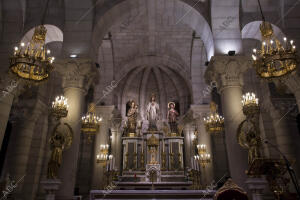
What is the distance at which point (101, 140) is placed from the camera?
14992 millimetres

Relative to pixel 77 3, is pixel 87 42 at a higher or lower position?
lower

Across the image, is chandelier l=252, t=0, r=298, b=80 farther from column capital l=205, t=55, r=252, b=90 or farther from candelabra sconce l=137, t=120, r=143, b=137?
candelabra sconce l=137, t=120, r=143, b=137

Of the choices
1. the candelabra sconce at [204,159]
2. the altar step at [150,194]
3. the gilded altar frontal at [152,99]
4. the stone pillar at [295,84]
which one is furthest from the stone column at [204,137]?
the stone pillar at [295,84]

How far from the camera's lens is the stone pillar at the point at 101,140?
13898mm

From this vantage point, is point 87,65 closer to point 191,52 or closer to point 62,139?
point 62,139

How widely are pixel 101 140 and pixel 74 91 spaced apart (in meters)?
6.51

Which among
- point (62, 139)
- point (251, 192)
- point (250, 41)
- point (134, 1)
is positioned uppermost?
point (134, 1)

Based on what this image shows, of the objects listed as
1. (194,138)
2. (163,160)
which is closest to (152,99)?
(194,138)

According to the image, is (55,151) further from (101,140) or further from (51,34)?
(101,140)

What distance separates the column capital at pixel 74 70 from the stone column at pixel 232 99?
5.10 meters

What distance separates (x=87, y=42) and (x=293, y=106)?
34.2 feet

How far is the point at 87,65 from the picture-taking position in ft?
30.7

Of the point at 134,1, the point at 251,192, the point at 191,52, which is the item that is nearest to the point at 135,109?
the point at 191,52

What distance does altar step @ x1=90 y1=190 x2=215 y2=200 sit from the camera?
8.07 metres
